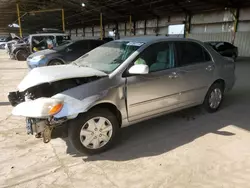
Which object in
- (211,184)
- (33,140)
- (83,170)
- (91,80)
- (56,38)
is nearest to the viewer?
(211,184)

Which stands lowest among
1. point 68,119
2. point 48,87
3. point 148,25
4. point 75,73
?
point 68,119

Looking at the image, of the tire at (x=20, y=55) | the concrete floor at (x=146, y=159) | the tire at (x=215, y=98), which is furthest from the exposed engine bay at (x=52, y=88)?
the tire at (x=20, y=55)

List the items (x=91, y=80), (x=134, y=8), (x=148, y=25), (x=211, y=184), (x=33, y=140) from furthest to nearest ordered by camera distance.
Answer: (x=148, y=25) < (x=134, y=8) < (x=33, y=140) < (x=91, y=80) < (x=211, y=184)

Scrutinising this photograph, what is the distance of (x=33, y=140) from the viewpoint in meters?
3.50

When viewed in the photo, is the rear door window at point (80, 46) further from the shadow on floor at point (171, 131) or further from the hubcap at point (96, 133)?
the hubcap at point (96, 133)

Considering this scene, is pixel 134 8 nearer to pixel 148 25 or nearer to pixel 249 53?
pixel 148 25

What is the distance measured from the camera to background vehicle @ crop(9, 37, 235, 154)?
272cm

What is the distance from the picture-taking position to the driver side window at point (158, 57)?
3.44 meters

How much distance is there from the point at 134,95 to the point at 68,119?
1030 millimetres

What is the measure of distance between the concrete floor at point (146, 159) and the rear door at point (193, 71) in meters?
0.55

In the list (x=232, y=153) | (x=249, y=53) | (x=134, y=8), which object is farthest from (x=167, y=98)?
(x=134, y=8)

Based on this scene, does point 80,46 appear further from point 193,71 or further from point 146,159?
point 146,159

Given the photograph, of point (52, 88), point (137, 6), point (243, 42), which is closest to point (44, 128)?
point (52, 88)

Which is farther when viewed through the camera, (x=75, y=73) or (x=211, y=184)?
(x=75, y=73)
